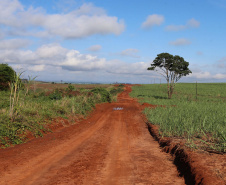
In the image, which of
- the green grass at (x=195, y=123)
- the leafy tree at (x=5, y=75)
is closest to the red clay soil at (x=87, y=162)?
the green grass at (x=195, y=123)

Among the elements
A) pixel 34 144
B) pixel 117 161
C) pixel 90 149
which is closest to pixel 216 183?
pixel 117 161

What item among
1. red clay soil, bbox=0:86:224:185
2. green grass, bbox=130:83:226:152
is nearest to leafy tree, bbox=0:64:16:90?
red clay soil, bbox=0:86:224:185

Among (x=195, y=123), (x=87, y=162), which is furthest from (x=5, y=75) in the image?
(x=195, y=123)

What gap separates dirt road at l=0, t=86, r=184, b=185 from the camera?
13.0 ft

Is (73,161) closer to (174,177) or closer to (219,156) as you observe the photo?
(174,177)

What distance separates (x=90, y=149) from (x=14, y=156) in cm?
230

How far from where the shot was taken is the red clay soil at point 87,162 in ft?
13.0

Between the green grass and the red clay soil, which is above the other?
the green grass

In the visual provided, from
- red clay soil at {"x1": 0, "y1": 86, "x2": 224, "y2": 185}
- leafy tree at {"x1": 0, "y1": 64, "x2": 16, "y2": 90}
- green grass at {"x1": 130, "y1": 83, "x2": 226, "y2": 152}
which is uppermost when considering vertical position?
leafy tree at {"x1": 0, "y1": 64, "x2": 16, "y2": 90}

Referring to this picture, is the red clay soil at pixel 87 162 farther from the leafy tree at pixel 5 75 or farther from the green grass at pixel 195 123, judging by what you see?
the leafy tree at pixel 5 75

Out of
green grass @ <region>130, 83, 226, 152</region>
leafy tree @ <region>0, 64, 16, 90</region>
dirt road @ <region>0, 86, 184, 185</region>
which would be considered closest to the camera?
dirt road @ <region>0, 86, 184, 185</region>

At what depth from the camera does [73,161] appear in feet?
16.6

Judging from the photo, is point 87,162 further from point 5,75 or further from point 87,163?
point 5,75

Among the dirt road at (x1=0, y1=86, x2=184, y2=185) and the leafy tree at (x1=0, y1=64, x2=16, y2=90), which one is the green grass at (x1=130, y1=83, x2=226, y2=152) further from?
the leafy tree at (x1=0, y1=64, x2=16, y2=90)
